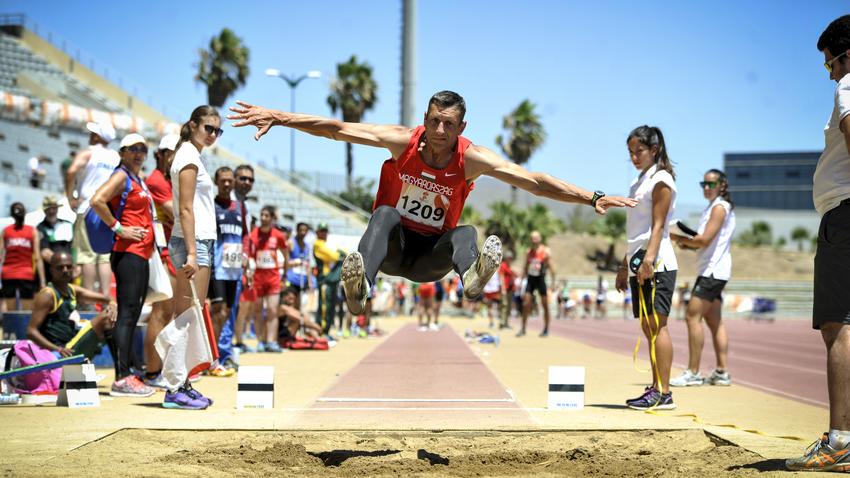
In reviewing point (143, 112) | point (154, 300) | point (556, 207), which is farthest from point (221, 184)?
point (556, 207)

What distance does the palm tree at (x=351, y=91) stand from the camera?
198ft

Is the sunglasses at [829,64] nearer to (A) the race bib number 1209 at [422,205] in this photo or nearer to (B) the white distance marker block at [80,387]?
(A) the race bib number 1209 at [422,205]

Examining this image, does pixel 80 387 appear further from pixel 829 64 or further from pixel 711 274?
pixel 711 274

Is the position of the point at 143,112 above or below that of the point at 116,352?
above

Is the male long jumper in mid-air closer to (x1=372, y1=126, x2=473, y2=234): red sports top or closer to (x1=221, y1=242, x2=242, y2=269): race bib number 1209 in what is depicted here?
(x1=372, y1=126, x2=473, y2=234): red sports top

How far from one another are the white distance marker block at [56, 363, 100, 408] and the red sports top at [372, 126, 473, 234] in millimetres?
2821

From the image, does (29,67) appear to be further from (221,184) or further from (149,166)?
(221,184)

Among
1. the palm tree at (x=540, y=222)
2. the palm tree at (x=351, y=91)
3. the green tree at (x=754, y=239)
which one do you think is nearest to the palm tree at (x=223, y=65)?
the palm tree at (x=351, y=91)

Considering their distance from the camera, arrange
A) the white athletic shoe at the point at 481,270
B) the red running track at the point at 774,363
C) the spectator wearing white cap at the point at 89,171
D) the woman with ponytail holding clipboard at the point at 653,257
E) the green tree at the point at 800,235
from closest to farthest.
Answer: the white athletic shoe at the point at 481,270, the woman with ponytail holding clipboard at the point at 653,257, the spectator wearing white cap at the point at 89,171, the red running track at the point at 774,363, the green tree at the point at 800,235

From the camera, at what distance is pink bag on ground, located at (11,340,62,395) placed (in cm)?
724

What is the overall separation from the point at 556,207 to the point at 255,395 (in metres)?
108

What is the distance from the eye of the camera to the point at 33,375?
7.25 meters

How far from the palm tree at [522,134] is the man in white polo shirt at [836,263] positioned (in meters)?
63.9

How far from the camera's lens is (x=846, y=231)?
4535 mm
